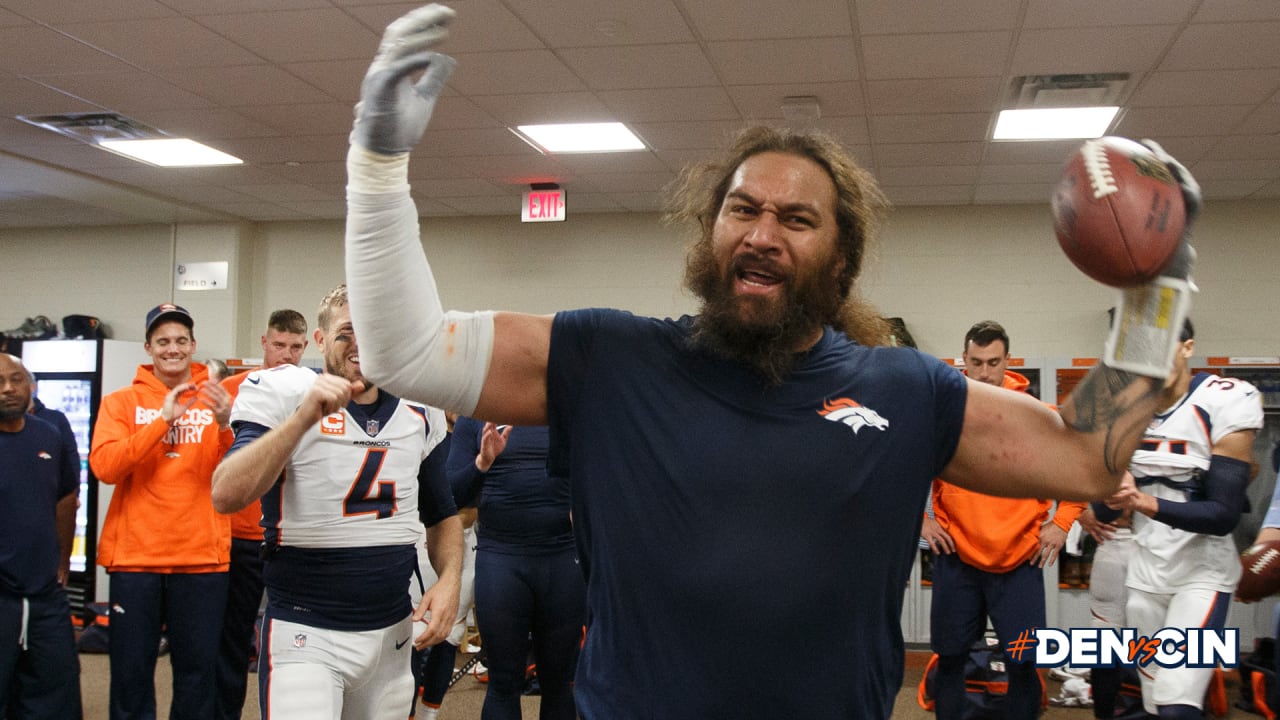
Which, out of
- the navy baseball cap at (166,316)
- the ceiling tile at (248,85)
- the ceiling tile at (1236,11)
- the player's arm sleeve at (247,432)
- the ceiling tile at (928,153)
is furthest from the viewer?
the ceiling tile at (928,153)

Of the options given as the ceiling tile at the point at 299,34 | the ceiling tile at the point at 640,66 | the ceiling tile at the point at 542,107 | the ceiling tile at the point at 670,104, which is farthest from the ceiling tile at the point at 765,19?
the ceiling tile at the point at 299,34

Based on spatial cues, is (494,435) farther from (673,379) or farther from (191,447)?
(673,379)

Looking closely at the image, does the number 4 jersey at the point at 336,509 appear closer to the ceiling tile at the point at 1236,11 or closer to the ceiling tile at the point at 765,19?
the ceiling tile at the point at 765,19

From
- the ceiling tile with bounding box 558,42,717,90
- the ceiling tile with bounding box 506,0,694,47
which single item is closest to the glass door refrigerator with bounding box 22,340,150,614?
the ceiling tile with bounding box 558,42,717,90

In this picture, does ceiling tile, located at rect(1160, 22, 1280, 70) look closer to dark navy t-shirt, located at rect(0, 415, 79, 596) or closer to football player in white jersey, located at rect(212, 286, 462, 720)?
football player in white jersey, located at rect(212, 286, 462, 720)

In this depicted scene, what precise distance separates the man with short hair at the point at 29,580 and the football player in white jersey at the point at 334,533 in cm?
180

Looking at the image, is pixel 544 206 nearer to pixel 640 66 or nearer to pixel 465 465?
pixel 640 66

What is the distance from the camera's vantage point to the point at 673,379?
1.42 meters

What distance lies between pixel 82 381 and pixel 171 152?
2.26 m

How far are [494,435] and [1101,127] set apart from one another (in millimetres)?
4294

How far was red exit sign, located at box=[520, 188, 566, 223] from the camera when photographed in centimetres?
781

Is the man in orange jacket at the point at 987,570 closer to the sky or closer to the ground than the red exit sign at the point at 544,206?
closer to the ground

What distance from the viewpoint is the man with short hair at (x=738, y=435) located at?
1294mm

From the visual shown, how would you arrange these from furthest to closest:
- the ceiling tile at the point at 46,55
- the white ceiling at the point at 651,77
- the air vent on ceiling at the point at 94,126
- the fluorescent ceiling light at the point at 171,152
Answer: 1. the fluorescent ceiling light at the point at 171,152
2. the air vent on ceiling at the point at 94,126
3. the ceiling tile at the point at 46,55
4. the white ceiling at the point at 651,77
